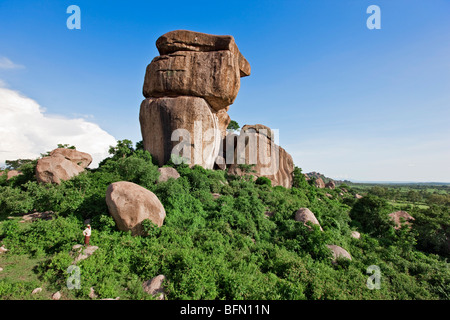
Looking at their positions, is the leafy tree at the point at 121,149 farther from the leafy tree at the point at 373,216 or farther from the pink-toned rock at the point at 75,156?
the leafy tree at the point at 373,216

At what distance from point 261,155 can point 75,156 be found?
18245 mm

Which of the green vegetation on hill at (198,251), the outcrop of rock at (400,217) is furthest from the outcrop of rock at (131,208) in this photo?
the outcrop of rock at (400,217)

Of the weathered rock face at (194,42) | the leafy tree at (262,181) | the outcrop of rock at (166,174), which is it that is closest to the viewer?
the outcrop of rock at (166,174)

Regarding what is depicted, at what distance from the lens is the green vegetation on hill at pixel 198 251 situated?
5.64 metres

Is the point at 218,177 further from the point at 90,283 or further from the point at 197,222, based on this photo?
the point at 90,283

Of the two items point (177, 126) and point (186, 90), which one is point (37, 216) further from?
point (186, 90)

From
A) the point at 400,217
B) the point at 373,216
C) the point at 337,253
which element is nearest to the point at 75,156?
the point at 337,253

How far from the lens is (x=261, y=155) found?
2144 cm

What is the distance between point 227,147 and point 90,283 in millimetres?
17578

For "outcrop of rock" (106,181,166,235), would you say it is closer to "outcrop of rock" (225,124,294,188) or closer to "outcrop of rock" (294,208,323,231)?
"outcrop of rock" (294,208,323,231)

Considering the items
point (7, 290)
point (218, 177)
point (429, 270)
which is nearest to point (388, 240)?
point (429, 270)

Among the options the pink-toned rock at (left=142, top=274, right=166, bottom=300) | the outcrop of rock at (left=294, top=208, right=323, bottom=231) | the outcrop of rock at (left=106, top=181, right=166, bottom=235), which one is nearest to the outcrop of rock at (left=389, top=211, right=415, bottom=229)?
the outcrop of rock at (left=294, top=208, right=323, bottom=231)

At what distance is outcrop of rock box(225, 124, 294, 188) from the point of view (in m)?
20.9

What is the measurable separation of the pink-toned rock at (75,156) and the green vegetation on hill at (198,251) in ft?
12.2
